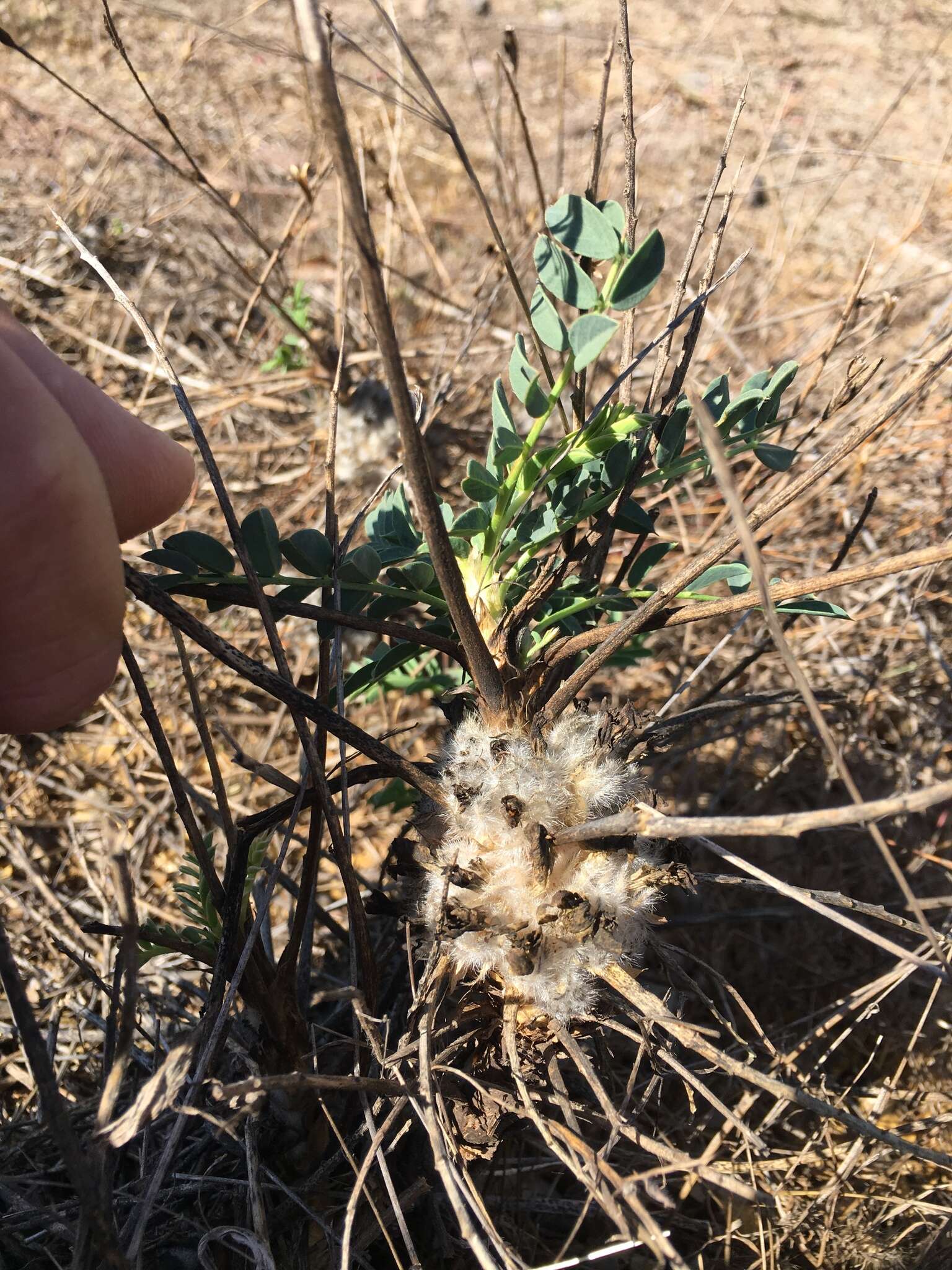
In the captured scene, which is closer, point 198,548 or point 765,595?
point 765,595

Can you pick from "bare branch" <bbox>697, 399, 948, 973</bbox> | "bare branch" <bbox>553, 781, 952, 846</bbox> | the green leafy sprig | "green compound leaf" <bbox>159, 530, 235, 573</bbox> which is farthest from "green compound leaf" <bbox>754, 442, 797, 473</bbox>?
"green compound leaf" <bbox>159, 530, 235, 573</bbox>

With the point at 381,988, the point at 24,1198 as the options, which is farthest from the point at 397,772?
the point at 24,1198

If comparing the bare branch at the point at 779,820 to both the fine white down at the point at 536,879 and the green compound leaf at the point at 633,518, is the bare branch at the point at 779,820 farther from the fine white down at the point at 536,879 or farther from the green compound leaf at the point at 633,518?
the green compound leaf at the point at 633,518

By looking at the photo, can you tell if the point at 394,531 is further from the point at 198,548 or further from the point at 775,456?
the point at 775,456

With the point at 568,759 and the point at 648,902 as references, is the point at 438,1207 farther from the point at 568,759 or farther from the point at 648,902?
the point at 568,759

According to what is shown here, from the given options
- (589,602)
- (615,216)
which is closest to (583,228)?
(615,216)

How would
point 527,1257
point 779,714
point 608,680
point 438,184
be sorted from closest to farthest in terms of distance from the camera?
point 527,1257 → point 779,714 → point 608,680 → point 438,184

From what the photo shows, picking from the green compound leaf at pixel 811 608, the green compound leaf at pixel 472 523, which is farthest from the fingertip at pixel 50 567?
the green compound leaf at pixel 811 608
